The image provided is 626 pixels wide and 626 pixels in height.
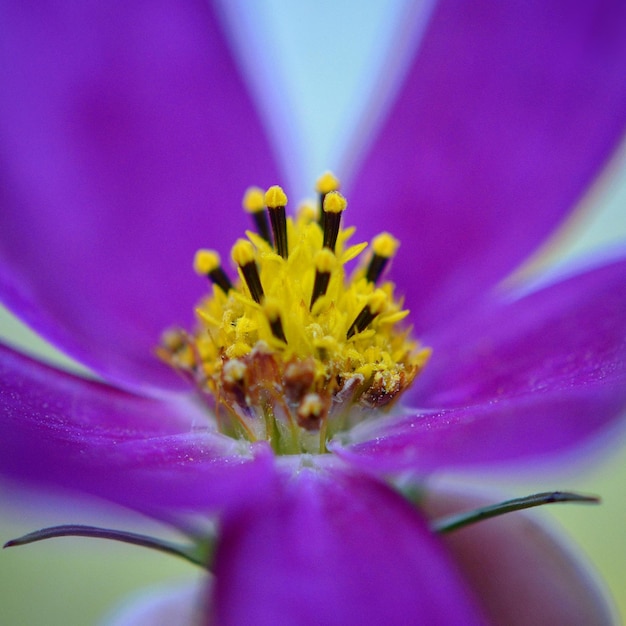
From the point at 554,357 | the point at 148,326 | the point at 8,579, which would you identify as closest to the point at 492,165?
the point at 554,357

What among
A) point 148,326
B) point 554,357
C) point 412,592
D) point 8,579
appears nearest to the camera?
point 412,592

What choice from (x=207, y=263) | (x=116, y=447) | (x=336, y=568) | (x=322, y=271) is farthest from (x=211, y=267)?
(x=336, y=568)

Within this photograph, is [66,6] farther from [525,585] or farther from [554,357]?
[525,585]

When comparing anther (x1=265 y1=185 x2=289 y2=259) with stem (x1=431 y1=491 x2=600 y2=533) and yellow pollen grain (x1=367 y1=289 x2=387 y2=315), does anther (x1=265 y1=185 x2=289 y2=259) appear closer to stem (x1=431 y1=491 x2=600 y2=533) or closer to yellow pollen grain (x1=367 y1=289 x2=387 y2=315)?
yellow pollen grain (x1=367 y1=289 x2=387 y2=315)

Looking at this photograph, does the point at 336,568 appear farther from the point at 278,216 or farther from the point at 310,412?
the point at 278,216

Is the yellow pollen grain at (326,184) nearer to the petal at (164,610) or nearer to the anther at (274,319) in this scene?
the anther at (274,319)

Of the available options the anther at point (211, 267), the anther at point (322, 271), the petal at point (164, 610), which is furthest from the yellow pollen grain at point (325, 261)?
the petal at point (164, 610)

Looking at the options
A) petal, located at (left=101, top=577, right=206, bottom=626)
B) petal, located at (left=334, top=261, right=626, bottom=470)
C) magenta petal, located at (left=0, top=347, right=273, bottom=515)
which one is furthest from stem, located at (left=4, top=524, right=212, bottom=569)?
petal, located at (left=101, top=577, right=206, bottom=626)
